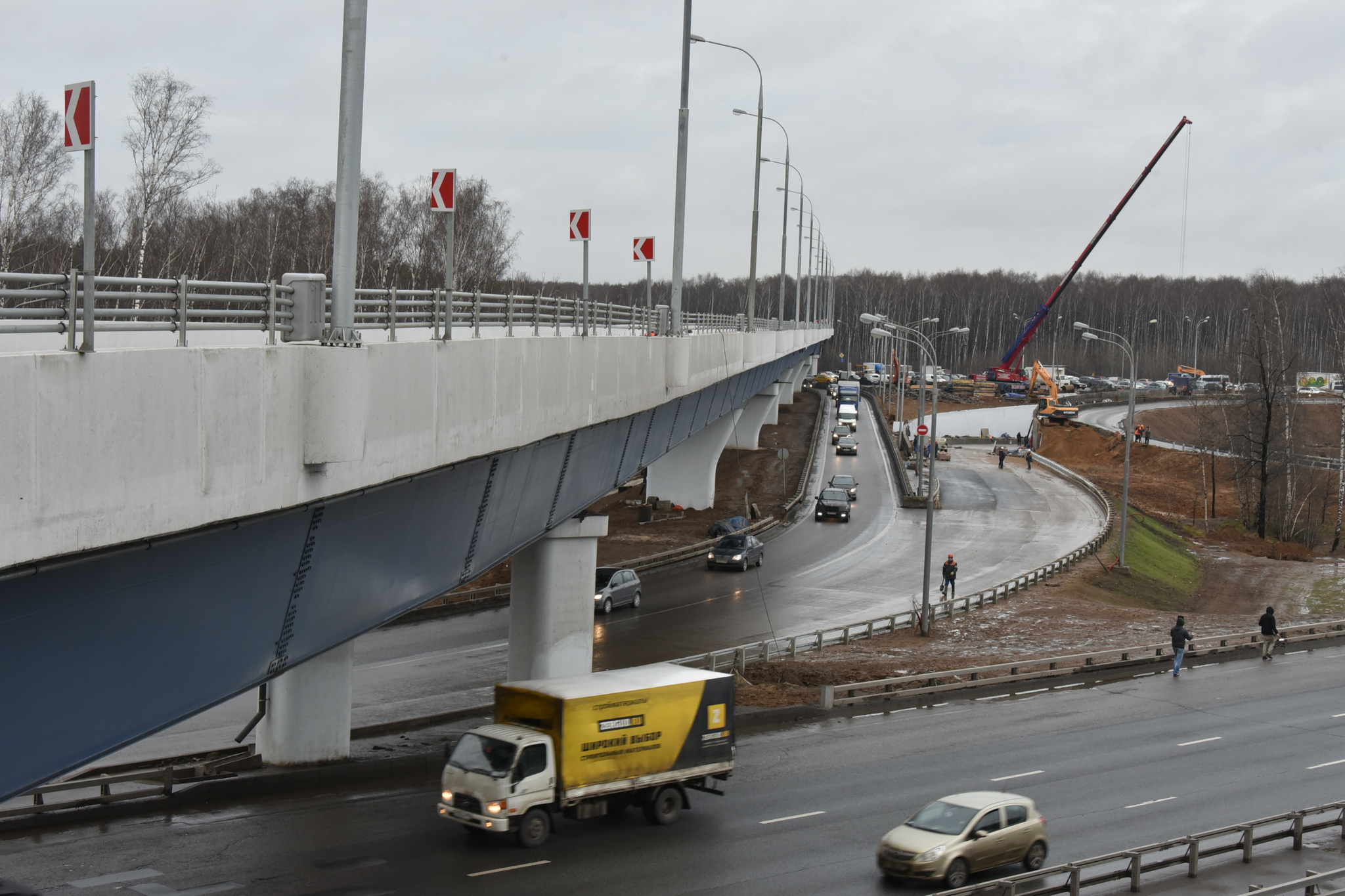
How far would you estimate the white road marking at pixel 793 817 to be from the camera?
1977cm

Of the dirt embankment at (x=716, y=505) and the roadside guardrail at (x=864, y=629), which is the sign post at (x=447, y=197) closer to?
the roadside guardrail at (x=864, y=629)

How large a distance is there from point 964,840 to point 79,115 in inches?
534

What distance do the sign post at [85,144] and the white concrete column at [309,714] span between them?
16376mm

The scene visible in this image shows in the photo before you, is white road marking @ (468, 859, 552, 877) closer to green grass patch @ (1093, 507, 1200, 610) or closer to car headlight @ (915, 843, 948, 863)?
car headlight @ (915, 843, 948, 863)

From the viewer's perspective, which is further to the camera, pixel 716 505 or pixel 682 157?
pixel 716 505

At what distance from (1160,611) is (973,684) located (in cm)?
1762

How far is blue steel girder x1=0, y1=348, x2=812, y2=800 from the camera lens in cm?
797

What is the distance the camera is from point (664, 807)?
1955 cm

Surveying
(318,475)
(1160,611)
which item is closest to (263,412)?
(318,475)

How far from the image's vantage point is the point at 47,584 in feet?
25.7

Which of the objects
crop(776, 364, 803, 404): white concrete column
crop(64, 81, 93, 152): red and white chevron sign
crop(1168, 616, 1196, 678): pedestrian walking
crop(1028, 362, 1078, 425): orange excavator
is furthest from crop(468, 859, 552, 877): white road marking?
crop(776, 364, 803, 404): white concrete column

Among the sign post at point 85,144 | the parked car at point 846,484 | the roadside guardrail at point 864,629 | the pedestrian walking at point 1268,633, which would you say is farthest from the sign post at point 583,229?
the parked car at point 846,484

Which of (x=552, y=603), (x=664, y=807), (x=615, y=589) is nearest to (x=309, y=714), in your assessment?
(x=552, y=603)

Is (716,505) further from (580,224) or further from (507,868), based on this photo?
(507,868)
